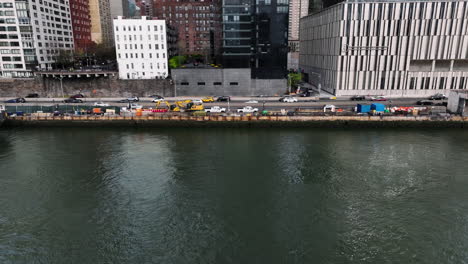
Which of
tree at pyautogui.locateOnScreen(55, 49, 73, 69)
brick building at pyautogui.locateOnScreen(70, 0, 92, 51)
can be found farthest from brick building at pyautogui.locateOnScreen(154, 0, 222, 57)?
tree at pyautogui.locateOnScreen(55, 49, 73, 69)

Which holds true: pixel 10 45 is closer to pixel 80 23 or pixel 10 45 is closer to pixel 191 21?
pixel 80 23

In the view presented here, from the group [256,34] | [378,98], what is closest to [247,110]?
[378,98]

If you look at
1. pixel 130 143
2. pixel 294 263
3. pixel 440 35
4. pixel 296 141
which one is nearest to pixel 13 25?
pixel 130 143

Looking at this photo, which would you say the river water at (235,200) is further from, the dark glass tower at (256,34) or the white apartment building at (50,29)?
the white apartment building at (50,29)

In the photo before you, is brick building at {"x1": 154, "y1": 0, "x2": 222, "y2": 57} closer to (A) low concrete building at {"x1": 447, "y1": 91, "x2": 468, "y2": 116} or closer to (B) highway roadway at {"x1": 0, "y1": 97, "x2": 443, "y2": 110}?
(B) highway roadway at {"x1": 0, "y1": 97, "x2": 443, "y2": 110}

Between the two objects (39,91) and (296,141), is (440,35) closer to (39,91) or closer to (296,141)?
(296,141)

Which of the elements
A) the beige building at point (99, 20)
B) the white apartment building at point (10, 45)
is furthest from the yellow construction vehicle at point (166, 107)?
the beige building at point (99, 20)
